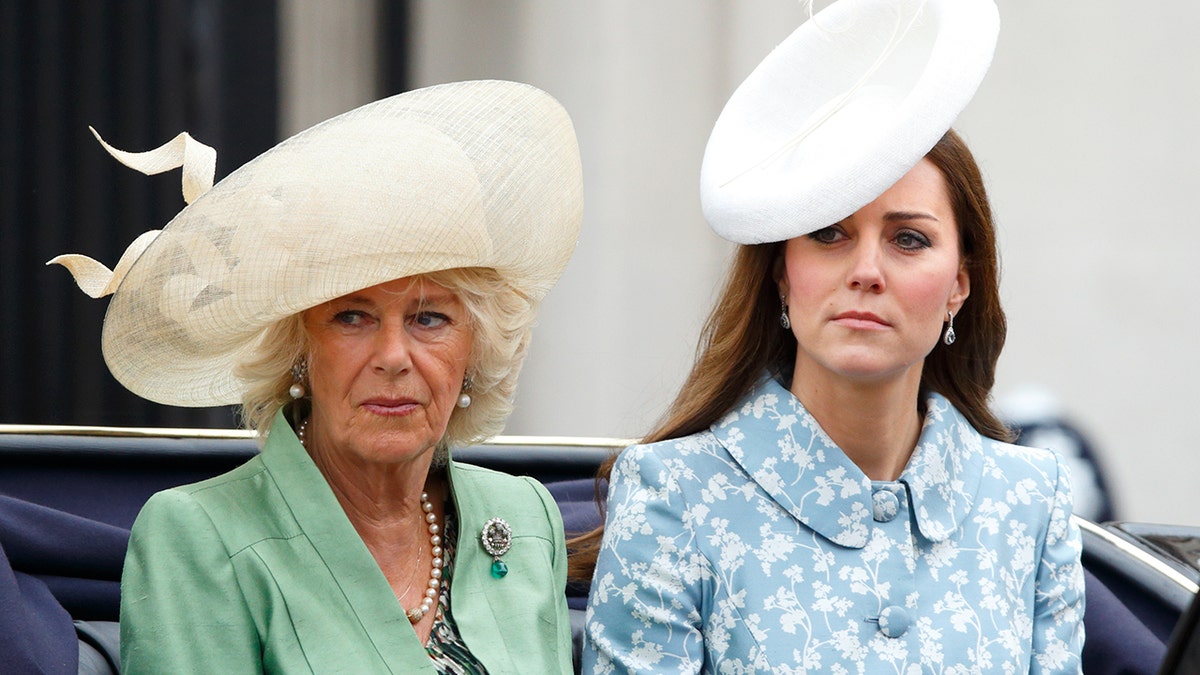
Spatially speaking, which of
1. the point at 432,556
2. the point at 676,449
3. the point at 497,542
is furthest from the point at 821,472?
the point at 432,556

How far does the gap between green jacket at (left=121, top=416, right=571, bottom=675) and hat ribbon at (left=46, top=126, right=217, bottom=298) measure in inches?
12.6

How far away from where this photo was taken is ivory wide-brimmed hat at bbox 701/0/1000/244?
2.24 metres

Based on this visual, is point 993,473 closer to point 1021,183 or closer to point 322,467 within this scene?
point 322,467

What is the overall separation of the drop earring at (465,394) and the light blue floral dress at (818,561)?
0.25m

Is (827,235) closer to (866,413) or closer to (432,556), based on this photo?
(866,413)

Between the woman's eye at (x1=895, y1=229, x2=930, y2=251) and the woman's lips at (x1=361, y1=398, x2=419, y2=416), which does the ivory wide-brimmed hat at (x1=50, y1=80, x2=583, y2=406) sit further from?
the woman's eye at (x1=895, y1=229, x2=930, y2=251)

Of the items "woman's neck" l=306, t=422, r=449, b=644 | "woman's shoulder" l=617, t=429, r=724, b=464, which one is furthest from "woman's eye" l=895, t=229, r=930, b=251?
"woman's neck" l=306, t=422, r=449, b=644

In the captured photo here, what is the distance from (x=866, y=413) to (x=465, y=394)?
0.62m

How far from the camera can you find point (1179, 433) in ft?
18.7

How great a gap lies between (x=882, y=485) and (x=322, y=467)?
851 mm

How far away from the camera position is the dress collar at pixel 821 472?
2.38 m

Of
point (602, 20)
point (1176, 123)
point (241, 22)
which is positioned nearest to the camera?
point (241, 22)

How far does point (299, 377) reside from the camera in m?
2.31

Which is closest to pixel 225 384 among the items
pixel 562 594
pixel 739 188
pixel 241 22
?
pixel 562 594
